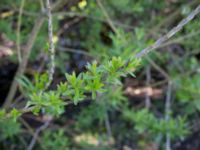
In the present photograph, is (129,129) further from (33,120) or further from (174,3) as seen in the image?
(174,3)

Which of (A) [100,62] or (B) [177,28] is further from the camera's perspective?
(A) [100,62]

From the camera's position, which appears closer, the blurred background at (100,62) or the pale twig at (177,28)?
the pale twig at (177,28)

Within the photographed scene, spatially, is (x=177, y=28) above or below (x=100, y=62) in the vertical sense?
below

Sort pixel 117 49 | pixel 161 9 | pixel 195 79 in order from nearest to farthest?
1. pixel 117 49
2. pixel 195 79
3. pixel 161 9

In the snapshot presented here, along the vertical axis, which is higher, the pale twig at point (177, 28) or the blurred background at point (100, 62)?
the blurred background at point (100, 62)

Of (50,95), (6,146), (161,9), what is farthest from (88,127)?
(50,95)

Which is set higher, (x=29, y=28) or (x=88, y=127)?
(x=29, y=28)

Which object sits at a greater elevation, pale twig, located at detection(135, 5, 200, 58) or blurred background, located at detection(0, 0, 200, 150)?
blurred background, located at detection(0, 0, 200, 150)

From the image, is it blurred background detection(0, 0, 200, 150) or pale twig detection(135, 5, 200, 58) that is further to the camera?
blurred background detection(0, 0, 200, 150)
